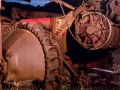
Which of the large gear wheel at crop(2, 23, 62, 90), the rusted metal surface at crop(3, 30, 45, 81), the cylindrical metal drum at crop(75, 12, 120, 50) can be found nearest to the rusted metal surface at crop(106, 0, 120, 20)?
the cylindrical metal drum at crop(75, 12, 120, 50)

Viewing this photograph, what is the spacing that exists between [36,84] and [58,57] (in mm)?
739

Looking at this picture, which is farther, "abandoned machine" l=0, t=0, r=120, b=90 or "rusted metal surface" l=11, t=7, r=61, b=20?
"rusted metal surface" l=11, t=7, r=61, b=20

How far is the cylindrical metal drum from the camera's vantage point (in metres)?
5.53

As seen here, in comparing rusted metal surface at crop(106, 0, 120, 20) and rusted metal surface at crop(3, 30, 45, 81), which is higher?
rusted metal surface at crop(106, 0, 120, 20)

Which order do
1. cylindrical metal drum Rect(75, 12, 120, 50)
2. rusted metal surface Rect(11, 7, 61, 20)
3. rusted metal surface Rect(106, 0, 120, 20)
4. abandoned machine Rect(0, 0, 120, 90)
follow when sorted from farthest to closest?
rusted metal surface Rect(11, 7, 61, 20) → rusted metal surface Rect(106, 0, 120, 20) → cylindrical metal drum Rect(75, 12, 120, 50) → abandoned machine Rect(0, 0, 120, 90)

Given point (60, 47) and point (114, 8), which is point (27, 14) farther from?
point (114, 8)

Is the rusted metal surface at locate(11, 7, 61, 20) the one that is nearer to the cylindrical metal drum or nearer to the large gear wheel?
the cylindrical metal drum

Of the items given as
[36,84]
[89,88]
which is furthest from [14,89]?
[89,88]

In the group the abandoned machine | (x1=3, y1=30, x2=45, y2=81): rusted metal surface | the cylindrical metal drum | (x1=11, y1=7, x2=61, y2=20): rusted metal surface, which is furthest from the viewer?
(x1=11, y1=7, x2=61, y2=20): rusted metal surface

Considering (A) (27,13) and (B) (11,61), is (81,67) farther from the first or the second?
(B) (11,61)

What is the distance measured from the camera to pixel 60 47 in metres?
5.88

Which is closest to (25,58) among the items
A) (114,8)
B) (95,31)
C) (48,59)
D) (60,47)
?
(48,59)

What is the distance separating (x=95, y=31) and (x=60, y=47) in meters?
0.90

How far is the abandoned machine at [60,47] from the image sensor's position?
181 inches
